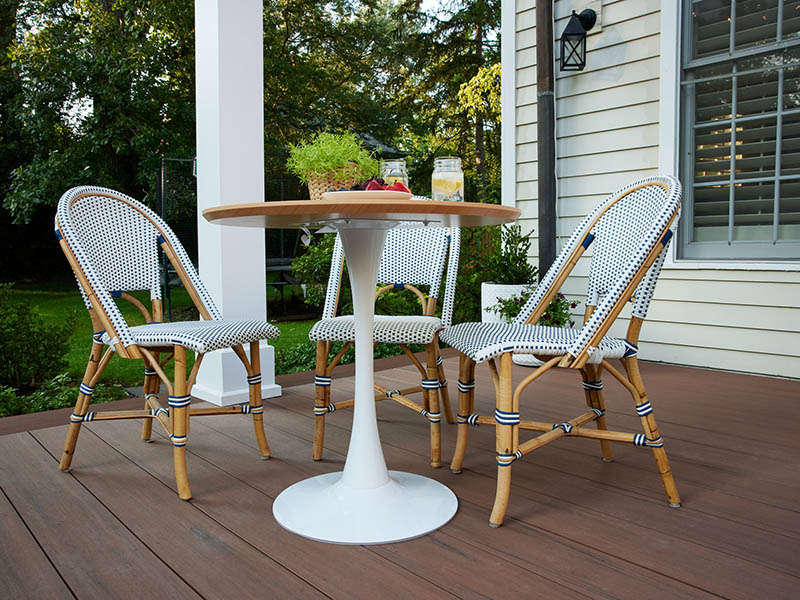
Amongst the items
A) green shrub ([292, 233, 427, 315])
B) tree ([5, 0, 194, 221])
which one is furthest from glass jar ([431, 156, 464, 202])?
tree ([5, 0, 194, 221])

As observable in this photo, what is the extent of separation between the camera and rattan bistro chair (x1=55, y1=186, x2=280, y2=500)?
73.8 inches

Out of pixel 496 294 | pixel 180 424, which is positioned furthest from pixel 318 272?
pixel 180 424

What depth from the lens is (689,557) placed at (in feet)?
4.84

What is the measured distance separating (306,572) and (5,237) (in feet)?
28.7

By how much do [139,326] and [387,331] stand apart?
0.82 meters

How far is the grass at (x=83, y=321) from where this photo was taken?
4.78m

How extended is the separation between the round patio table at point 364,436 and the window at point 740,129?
93.7 inches

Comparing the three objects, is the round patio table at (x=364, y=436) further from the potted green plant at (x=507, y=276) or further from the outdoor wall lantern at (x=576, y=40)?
the outdoor wall lantern at (x=576, y=40)

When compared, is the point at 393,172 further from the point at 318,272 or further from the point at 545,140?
the point at 318,272

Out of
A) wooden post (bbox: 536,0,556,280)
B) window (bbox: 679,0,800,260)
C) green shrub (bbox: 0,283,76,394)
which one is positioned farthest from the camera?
wooden post (bbox: 536,0,556,280)

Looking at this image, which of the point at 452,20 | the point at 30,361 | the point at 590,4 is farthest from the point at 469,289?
the point at 452,20

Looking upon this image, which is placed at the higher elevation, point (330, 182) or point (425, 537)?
point (330, 182)

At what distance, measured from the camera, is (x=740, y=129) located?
353 cm

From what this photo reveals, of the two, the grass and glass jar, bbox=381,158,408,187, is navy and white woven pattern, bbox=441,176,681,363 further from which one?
the grass
